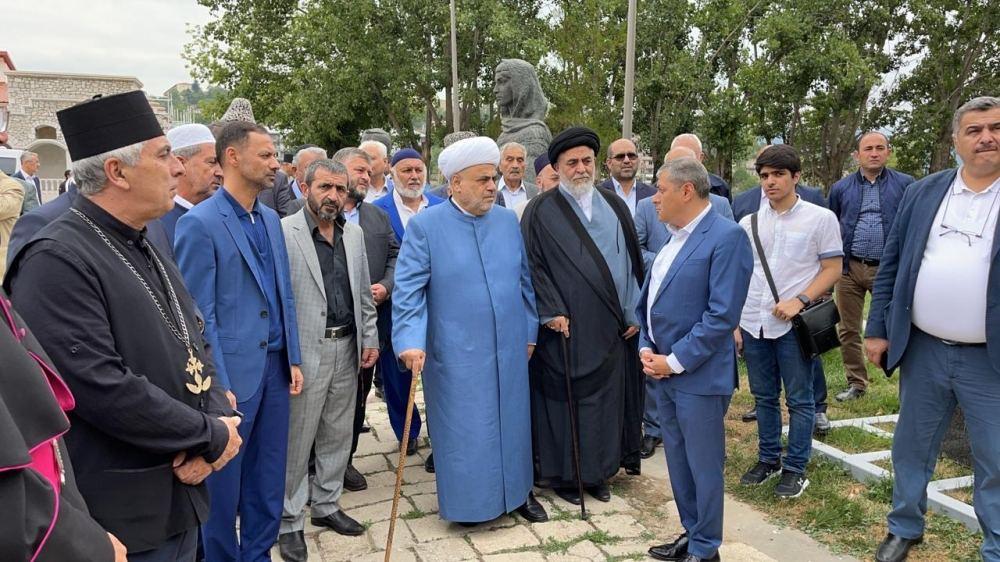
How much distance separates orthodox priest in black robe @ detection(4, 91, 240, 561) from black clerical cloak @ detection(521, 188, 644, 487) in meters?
2.39

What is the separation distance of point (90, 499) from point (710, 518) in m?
2.61

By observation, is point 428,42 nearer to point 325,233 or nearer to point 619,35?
point 619,35

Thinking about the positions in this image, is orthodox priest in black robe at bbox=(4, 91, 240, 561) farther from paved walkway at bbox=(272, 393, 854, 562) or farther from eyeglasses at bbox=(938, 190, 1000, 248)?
eyeglasses at bbox=(938, 190, 1000, 248)

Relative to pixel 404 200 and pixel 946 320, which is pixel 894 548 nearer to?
pixel 946 320

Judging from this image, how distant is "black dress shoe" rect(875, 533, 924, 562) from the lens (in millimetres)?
3521

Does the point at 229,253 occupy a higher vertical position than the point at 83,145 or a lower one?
lower

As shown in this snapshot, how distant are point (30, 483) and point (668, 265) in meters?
2.85

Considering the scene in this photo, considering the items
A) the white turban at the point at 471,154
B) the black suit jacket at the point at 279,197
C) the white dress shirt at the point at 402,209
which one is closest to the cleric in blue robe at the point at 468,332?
the white turban at the point at 471,154

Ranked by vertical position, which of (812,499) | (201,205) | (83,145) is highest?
(83,145)

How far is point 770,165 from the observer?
4.33 metres

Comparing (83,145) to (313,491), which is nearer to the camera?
(83,145)

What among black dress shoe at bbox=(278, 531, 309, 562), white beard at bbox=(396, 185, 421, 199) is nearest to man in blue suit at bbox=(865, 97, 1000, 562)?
black dress shoe at bbox=(278, 531, 309, 562)

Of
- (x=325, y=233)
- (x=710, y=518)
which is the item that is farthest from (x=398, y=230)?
(x=710, y=518)

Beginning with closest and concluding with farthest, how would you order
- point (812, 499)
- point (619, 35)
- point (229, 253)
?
1. point (229, 253)
2. point (812, 499)
3. point (619, 35)
